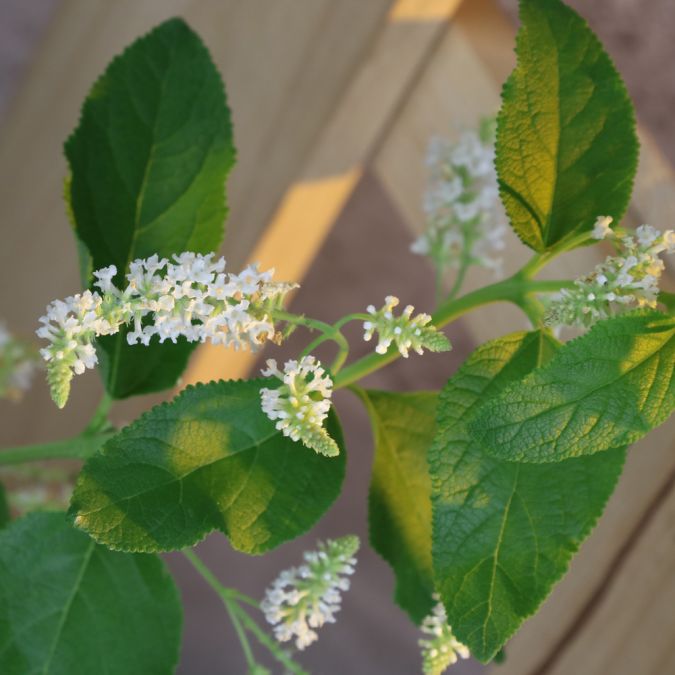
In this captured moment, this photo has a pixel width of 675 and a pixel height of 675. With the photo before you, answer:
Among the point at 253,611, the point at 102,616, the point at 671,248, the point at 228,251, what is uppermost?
the point at 671,248

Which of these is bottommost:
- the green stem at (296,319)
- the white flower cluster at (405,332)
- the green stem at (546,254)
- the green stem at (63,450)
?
the green stem at (63,450)

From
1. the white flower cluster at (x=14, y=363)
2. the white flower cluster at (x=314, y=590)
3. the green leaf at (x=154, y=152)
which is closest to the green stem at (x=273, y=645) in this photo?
the white flower cluster at (x=314, y=590)

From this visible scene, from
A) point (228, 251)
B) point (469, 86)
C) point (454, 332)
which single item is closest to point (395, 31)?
point (469, 86)

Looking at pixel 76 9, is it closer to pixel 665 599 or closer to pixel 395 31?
pixel 395 31

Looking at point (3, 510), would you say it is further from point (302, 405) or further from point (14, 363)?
point (302, 405)

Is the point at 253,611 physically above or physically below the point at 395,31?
below

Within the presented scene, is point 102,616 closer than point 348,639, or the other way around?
point 102,616

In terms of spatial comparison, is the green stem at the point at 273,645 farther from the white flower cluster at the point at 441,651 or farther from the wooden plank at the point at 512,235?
the wooden plank at the point at 512,235
